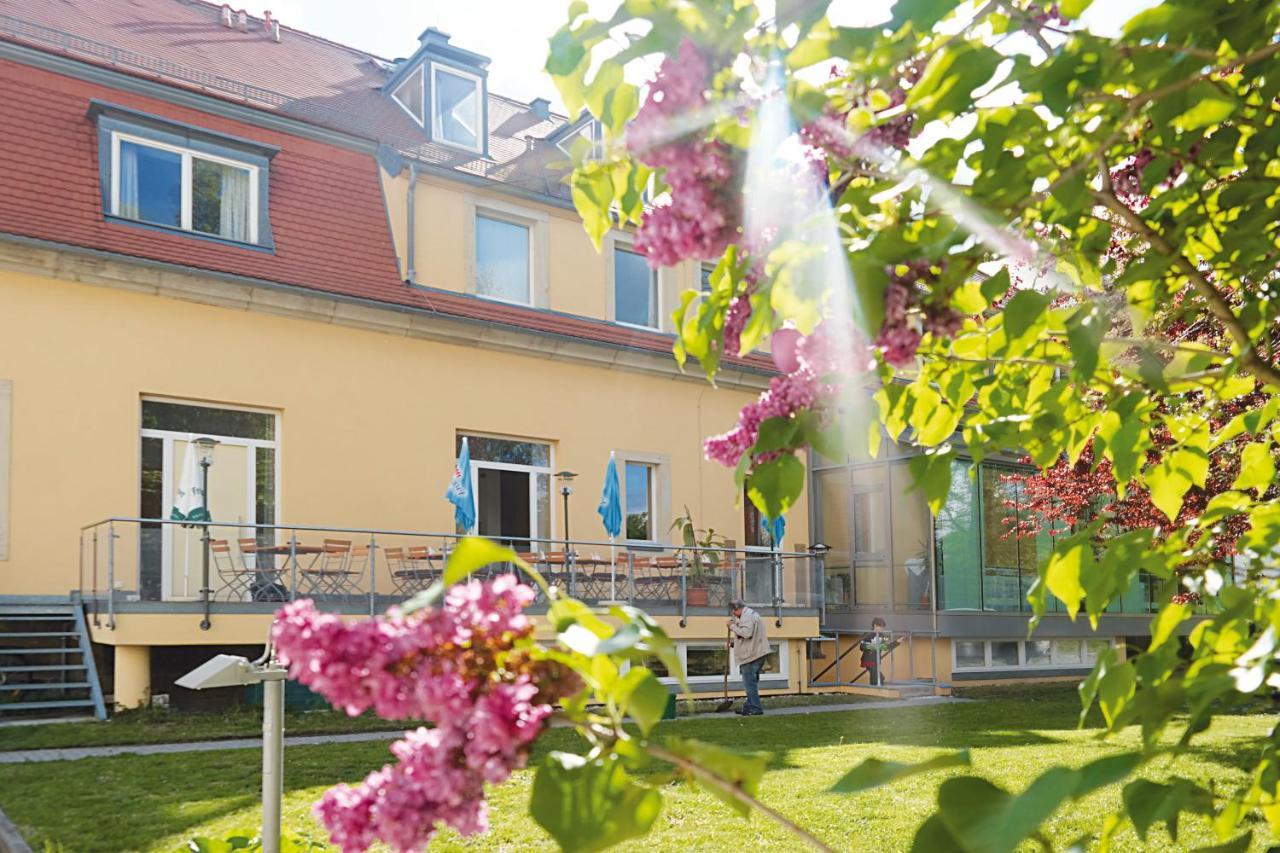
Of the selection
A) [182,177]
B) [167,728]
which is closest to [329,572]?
[167,728]

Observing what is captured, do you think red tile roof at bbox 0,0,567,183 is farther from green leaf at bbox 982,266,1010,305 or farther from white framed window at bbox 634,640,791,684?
green leaf at bbox 982,266,1010,305

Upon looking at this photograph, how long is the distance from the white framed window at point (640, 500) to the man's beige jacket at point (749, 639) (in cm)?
489

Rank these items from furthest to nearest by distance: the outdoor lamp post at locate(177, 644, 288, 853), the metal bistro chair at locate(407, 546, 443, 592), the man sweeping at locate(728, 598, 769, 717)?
the metal bistro chair at locate(407, 546, 443, 592) < the man sweeping at locate(728, 598, 769, 717) < the outdoor lamp post at locate(177, 644, 288, 853)

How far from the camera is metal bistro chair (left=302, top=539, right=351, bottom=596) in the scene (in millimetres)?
15336

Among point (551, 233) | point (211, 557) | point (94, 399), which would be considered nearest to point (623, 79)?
point (211, 557)

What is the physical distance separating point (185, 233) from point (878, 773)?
649 inches

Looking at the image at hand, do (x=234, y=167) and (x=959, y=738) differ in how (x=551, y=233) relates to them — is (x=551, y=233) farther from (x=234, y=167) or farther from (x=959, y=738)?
(x=959, y=738)

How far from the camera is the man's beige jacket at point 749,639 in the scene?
15.8 metres

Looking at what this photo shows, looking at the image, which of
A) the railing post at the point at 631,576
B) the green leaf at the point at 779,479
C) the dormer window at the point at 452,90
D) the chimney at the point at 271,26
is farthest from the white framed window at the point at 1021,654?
the green leaf at the point at 779,479

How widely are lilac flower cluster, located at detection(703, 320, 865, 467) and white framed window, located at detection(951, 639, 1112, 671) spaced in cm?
1923

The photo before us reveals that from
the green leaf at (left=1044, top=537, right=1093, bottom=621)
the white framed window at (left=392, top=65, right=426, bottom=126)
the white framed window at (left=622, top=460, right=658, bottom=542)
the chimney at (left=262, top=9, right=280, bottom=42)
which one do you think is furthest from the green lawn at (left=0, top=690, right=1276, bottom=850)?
the chimney at (left=262, top=9, right=280, bottom=42)

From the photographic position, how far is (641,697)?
1.31 metres

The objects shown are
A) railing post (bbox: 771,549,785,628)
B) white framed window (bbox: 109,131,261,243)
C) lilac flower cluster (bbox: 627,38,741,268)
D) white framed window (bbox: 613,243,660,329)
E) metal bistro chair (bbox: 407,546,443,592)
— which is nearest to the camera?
Answer: lilac flower cluster (bbox: 627,38,741,268)

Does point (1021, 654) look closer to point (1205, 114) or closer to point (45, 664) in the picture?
point (45, 664)
